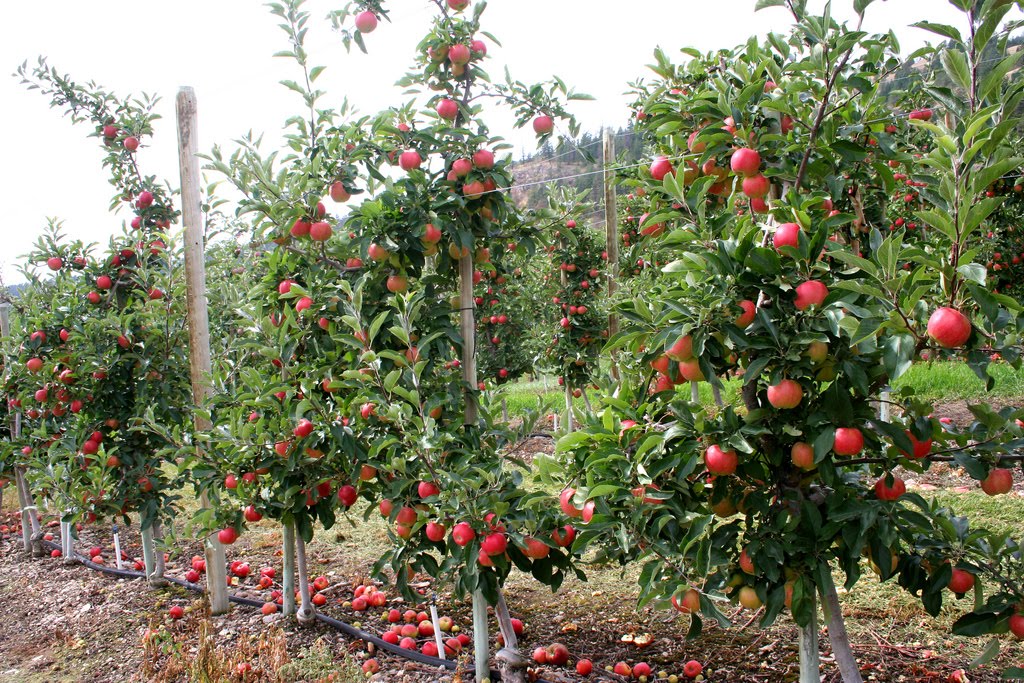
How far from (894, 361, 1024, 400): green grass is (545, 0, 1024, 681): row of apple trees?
5.73 metres

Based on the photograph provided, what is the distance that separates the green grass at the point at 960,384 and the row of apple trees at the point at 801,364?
5.73 meters

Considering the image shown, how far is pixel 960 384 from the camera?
7.25 m

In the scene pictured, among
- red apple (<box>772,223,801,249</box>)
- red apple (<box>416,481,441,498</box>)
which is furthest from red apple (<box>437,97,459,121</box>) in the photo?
red apple (<box>772,223,801,249</box>)

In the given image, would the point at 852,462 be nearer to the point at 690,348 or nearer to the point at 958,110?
the point at 690,348

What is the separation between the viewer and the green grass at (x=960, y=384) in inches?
276

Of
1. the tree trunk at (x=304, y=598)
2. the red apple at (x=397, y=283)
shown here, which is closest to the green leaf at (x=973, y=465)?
the red apple at (x=397, y=283)

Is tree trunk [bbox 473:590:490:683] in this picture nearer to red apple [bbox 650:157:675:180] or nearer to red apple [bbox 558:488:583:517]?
red apple [bbox 558:488:583:517]

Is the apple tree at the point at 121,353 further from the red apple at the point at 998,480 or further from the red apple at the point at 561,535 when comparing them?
the red apple at the point at 998,480

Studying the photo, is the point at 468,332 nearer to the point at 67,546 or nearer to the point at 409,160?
the point at 409,160

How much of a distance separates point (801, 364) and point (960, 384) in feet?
22.6

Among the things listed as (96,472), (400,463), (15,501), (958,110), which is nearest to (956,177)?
(958,110)

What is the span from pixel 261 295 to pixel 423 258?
79 centimetres

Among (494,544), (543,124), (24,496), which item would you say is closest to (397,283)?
(543,124)

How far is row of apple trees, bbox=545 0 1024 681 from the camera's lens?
4.77 feet
